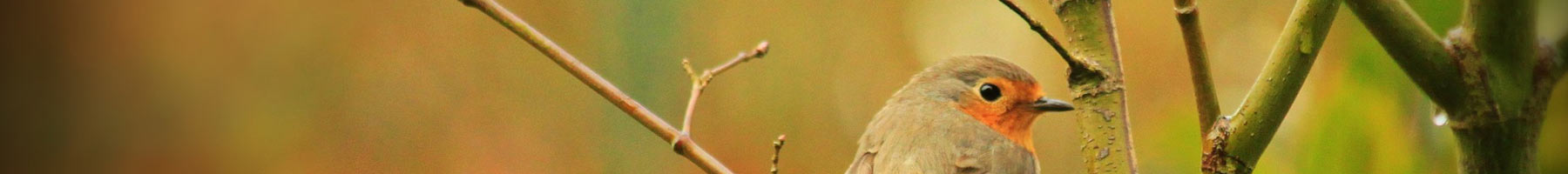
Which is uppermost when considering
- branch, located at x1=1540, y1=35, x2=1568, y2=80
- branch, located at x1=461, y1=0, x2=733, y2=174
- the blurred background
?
the blurred background

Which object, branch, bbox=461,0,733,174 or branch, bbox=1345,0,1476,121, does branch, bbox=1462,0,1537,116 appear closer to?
branch, bbox=1345,0,1476,121

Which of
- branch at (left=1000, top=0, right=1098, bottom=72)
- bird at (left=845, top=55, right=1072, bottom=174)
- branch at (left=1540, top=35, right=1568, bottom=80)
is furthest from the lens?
bird at (left=845, top=55, right=1072, bottom=174)

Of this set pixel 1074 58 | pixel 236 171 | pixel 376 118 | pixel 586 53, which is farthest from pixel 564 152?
pixel 1074 58

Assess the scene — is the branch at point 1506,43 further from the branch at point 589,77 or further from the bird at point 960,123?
the bird at point 960,123

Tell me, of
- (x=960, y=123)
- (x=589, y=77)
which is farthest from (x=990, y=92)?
(x=589, y=77)

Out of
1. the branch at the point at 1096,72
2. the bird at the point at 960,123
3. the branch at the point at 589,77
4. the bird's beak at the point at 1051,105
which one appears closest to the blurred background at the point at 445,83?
the bird at the point at 960,123

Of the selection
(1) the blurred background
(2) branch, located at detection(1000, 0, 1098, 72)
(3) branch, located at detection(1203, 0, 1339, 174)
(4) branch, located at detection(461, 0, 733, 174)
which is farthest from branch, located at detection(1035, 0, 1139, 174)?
(1) the blurred background

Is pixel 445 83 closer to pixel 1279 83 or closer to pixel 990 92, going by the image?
pixel 990 92
